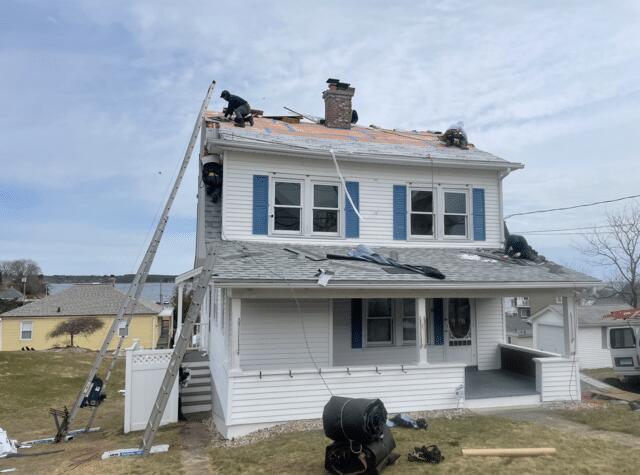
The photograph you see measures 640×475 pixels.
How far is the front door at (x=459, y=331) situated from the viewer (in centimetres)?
1282

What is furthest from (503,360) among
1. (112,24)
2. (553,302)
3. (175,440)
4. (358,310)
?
(553,302)

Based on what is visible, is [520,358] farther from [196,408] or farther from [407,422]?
[196,408]

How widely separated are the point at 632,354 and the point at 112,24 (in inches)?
751

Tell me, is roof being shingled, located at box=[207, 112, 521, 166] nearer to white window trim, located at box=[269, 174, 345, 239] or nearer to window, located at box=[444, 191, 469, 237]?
white window trim, located at box=[269, 174, 345, 239]

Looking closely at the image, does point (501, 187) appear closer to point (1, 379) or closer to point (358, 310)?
point (358, 310)

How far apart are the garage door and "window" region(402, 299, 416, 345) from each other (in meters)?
21.5

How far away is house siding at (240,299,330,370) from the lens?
10.9 meters

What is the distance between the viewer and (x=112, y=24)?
38.5 ft

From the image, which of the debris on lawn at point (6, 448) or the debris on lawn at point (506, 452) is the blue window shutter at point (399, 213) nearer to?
the debris on lawn at point (506, 452)

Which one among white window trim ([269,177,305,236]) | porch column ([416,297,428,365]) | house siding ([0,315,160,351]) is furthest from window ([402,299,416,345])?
house siding ([0,315,160,351])

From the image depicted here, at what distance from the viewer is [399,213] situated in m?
13.0

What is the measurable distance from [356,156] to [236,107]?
4.37m

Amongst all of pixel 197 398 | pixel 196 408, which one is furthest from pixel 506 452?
pixel 197 398

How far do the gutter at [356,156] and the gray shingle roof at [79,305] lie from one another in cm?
2814
